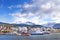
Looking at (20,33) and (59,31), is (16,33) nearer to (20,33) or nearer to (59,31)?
(20,33)

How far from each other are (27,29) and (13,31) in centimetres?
149

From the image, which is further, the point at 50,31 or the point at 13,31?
the point at 50,31

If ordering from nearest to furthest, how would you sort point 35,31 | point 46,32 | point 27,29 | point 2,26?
1. point 2,26
2. point 27,29
3. point 35,31
4. point 46,32

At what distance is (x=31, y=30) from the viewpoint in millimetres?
18594

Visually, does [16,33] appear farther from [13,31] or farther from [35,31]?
[35,31]

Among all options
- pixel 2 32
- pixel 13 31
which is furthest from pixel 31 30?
pixel 2 32

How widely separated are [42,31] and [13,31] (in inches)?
153

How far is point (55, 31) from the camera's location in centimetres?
2130

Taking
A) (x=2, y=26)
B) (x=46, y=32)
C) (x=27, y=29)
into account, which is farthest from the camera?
(x=46, y=32)

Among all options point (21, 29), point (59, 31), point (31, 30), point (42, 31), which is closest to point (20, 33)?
point (21, 29)

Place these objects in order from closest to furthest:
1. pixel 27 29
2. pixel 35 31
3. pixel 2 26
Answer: pixel 2 26, pixel 27 29, pixel 35 31

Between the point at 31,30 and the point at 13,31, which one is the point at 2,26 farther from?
the point at 31,30

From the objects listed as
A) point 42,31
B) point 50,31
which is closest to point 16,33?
point 42,31

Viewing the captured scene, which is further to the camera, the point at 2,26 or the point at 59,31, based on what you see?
the point at 59,31
